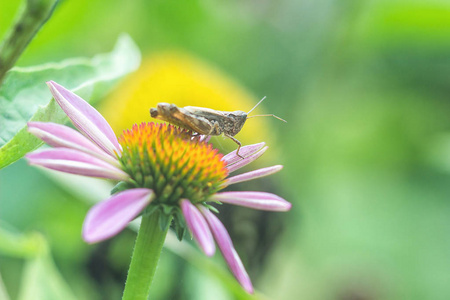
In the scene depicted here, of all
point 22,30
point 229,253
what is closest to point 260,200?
point 229,253

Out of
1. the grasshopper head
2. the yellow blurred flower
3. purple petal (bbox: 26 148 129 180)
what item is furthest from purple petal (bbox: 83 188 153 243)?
the yellow blurred flower

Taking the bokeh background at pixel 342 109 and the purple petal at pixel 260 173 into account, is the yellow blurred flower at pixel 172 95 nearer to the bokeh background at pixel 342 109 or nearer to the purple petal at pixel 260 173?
the bokeh background at pixel 342 109

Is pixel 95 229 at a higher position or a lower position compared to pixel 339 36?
lower

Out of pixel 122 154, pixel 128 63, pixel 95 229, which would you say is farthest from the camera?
pixel 128 63

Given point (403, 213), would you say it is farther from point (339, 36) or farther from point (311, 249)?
point (339, 36)

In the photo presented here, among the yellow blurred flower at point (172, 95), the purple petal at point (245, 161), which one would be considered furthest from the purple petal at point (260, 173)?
the yellow blurred flower at point (172, 95)

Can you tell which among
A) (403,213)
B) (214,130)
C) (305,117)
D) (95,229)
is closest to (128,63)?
(214,130)
